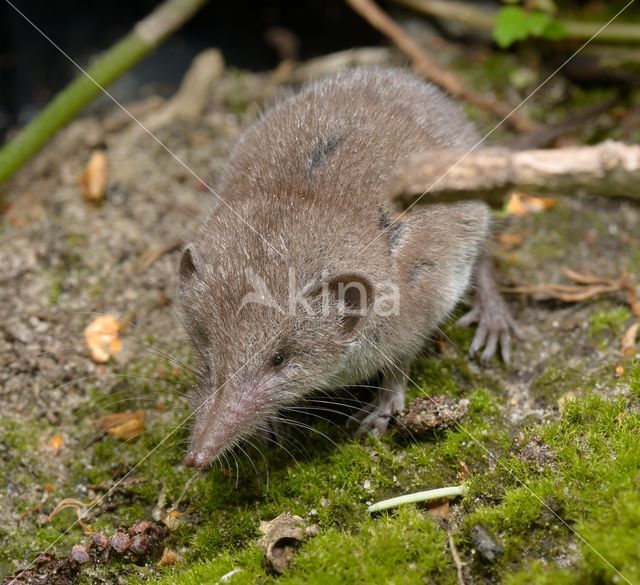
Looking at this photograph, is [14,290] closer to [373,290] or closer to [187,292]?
[187,292]

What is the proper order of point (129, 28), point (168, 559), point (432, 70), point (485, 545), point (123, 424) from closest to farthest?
point (485, 545), point (168, 559), point (123, 424), point (432, 70), point (129, 28)

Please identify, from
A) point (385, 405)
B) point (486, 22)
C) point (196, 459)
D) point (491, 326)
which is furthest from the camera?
point (486, 22)

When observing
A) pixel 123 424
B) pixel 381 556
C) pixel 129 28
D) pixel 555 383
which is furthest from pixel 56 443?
pixel 129 28

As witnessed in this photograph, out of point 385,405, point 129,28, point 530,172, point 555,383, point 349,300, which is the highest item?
point 129,28

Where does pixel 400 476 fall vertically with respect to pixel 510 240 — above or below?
below

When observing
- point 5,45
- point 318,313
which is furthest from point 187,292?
point 5,45

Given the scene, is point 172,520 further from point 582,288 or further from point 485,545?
point 582,288

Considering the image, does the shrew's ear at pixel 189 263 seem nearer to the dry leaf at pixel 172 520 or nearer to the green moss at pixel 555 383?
the dry leaf at pixel 172 520

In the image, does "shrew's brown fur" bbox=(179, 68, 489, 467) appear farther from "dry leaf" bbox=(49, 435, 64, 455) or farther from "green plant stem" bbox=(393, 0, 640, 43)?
"green plant stem" bbox=(393, 0, 640, 43)
